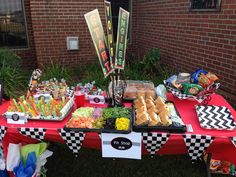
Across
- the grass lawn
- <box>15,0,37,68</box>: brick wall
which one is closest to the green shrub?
<box>15,0,37,68</box>: brick wall

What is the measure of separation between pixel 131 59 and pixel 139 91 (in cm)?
466

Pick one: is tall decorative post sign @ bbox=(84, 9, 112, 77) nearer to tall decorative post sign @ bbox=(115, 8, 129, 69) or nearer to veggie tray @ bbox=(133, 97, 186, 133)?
tall decorative post sign @ bbox=(115, 8, 129, 69)

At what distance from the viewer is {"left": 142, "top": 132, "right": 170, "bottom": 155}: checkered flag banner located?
198cm

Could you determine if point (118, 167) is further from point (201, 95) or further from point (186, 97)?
point (201, 95)

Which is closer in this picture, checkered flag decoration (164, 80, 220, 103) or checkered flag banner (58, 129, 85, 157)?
checkered flag banner (58, 129, 85, 157)

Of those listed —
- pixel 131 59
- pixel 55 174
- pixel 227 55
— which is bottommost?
pixel 55 174

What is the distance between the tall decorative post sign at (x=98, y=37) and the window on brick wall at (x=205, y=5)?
2535 millimetres

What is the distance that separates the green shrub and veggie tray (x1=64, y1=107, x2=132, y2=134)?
3.19m

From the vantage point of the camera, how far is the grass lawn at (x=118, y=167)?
9.80ft

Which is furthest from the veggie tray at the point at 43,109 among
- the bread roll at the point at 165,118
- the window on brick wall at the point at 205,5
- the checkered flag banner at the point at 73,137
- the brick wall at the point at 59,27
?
the brick wall at the point at 59,27

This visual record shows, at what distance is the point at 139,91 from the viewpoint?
104 inches

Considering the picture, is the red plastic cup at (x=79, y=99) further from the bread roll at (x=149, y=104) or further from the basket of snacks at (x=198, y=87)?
the basket of snacks at (x=198, y=87)

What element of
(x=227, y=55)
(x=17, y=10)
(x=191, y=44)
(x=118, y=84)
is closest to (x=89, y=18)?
(x=118, y=84)

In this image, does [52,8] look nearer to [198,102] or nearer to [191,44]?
[191,44]
